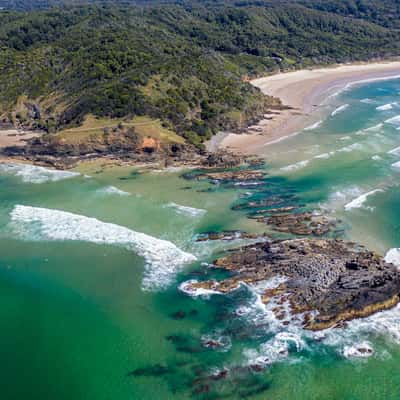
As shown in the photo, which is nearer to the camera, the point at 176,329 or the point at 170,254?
the point at 176,329

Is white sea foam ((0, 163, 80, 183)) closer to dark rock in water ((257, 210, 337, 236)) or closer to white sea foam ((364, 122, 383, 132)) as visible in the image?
dark rock in water ((257, 210, 337, 236))

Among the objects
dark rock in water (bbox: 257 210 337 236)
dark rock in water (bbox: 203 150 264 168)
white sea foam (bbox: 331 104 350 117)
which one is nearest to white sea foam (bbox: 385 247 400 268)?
dark rock in water (bbox: 257 210 337 236)

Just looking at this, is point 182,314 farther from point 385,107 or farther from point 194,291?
point 385,107

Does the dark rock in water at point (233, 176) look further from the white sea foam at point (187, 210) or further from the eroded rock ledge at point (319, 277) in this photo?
the eroded rock ledge at point (319, 277)

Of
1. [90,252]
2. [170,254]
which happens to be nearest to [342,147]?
[170,254]

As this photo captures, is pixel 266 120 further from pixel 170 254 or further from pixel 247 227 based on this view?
pixel 170 254

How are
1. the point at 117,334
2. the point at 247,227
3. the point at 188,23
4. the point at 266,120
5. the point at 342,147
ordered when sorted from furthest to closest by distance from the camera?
1. the point at 188,23
2. the point at 266,120
3. the point at 342,147
4. the point at 247,227
5. the point at 117,334

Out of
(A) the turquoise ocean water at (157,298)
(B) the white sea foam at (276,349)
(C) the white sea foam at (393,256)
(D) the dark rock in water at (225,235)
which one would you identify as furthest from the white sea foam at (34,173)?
(C) the white sea foam at (393,256)

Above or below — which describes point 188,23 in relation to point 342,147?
above
